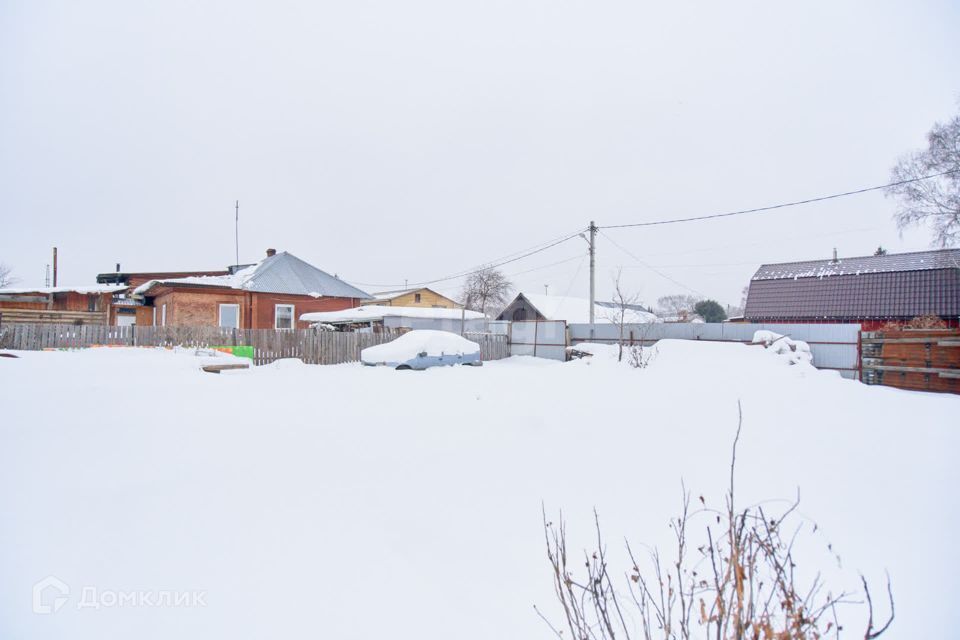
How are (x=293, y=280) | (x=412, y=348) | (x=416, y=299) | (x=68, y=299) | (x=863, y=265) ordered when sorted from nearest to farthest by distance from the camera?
(x=412, y=348) < (x=863, y=265) < (x=293, y=280) < (x=68, y=299) < (x=416, y=299)

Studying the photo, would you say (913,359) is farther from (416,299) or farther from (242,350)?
(416,299)

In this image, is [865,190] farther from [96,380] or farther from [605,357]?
[96,380]

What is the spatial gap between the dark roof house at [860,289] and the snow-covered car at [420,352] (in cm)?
1615

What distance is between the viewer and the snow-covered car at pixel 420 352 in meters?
12.4

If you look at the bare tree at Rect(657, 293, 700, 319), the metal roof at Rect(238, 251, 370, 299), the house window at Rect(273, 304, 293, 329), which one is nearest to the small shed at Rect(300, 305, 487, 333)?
the house window at Rect(273, 304, 293, 329)

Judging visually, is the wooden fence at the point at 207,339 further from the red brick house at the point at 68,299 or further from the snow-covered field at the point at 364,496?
the red brick house at the point at 68,299

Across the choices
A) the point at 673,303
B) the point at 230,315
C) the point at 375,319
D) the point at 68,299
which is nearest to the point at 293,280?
the point at 230,315

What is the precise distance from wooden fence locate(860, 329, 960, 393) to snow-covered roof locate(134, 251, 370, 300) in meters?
21.7

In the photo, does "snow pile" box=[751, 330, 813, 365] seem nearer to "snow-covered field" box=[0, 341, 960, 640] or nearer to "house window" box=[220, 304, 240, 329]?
"snow-covered field" box=[0, 341, 960, 640]

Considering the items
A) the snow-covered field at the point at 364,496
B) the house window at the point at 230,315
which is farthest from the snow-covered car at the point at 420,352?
the house window at the point at 230,315

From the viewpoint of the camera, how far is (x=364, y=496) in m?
3.33

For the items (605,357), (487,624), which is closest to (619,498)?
(487,624)

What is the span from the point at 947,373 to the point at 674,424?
31.1 feet

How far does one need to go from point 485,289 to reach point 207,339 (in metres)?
30.7
